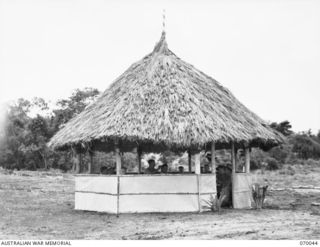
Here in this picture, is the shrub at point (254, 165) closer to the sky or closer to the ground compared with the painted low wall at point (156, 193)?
closer to the sky

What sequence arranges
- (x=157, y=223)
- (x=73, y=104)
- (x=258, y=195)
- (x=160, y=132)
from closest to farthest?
(x=157, y=223) < (x=160, y=132) < (x=258, y=195) < (x=73, y=104)

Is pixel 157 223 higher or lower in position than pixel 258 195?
lower

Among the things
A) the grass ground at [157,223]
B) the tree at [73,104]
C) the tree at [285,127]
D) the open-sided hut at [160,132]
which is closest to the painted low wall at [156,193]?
the open-sided hut at [160,132]

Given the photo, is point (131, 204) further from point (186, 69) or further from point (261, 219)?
point (186, 69)

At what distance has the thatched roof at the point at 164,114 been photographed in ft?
43.6

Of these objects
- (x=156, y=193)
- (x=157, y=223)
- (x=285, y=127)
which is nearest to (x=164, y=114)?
(x=156, y=193)

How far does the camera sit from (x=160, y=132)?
13.2 metres

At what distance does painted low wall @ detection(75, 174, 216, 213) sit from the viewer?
13.6m

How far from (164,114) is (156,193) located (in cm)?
210

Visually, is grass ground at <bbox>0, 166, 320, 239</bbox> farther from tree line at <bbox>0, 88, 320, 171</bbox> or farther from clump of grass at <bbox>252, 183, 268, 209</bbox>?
tree line at <bbox>0, 88, 320, 171</bbox>

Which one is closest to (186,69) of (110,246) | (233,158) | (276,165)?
(233,158)

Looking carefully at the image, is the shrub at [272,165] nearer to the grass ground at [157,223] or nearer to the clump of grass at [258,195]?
the grass ground at [157,223]

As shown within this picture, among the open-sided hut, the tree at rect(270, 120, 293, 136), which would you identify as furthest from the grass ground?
the tree at rect(270, 120, 293, 136)

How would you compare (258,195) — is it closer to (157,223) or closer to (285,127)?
(157,223)
